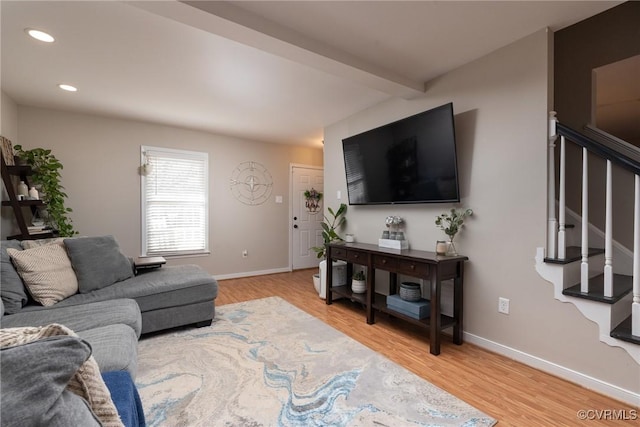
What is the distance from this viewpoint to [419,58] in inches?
95.9

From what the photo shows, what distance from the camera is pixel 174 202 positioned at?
14.6ft

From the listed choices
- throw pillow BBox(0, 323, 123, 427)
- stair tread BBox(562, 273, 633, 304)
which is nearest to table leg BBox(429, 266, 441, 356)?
stair tread BBox(562, 273, 633, 304)

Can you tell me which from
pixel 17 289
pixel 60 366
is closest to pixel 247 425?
pixel 60 366

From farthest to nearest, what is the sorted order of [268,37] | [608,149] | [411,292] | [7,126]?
[7,126] → [411,292] → [268,37] → [608,149]

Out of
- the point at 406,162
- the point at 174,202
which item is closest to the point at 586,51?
the point at 406,162

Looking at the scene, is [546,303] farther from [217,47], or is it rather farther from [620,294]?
[217,47]

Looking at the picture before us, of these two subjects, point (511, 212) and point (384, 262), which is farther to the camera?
point (384, 262)

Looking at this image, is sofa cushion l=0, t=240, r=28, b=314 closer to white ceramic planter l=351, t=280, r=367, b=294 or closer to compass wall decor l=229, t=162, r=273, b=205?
white ceramic planter l=351, t=280, r=367, b=294

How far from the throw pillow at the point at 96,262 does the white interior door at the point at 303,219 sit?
122 inches

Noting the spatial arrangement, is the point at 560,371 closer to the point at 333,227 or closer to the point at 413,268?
the point at 413,268

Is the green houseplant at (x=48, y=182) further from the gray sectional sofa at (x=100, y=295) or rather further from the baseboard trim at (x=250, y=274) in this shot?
the baseboard trim at (x=250, y=274)

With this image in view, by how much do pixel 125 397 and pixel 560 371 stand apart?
2.54 m

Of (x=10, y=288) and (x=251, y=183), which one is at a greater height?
(x=251, y=183)

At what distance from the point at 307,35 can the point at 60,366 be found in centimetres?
222
